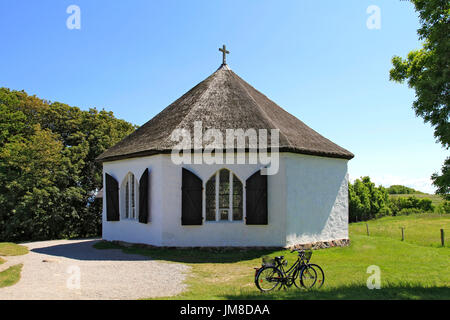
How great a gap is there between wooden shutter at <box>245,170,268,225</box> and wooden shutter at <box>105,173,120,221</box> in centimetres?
671

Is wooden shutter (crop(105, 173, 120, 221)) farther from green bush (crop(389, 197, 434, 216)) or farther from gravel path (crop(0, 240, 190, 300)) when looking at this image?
green bush (crop(389, 197, 434, 216))

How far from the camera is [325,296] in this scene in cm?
722

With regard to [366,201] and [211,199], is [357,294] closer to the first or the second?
[211,199]

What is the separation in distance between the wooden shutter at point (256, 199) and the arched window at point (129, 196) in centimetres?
554

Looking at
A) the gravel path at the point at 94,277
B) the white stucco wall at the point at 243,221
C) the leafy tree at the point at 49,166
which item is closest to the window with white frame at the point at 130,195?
the white stucco wall at the point at 243,221

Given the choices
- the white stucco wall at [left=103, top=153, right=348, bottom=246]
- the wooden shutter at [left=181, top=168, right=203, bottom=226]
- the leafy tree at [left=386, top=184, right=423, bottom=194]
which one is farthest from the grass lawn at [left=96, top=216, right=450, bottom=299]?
the leafy tree at [left=386, top=184, right=423, bottom=194]

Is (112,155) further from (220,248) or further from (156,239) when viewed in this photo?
(220,248)

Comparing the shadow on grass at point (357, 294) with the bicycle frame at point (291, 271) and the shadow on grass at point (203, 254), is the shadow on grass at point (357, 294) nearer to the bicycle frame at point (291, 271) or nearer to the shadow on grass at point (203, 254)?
the bicycle frame at point (291, 271)

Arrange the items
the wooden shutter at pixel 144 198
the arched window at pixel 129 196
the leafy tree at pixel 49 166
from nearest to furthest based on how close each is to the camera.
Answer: the wooden shutter at pixel 144 198
the arched window at pixel 129 196
the leafy tree at pixel 49 166

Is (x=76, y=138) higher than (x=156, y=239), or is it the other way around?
(x=76, y=138)

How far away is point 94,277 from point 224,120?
8224mm

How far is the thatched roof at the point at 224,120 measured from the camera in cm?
1492
